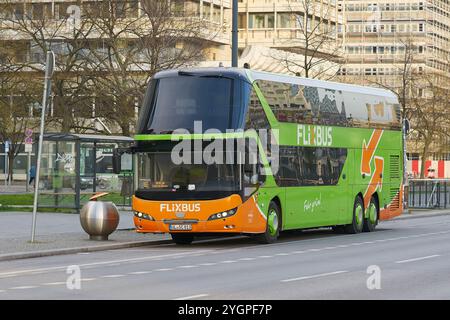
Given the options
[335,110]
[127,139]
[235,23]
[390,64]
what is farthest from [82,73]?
[390,64]

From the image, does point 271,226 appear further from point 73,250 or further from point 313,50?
point 313,50

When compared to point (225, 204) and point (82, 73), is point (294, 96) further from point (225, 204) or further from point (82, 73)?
point (82, 73)

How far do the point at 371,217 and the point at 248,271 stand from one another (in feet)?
49.6

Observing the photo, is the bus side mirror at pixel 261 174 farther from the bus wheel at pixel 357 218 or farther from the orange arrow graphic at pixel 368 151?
the orange arrow graphic at pixel 368 151

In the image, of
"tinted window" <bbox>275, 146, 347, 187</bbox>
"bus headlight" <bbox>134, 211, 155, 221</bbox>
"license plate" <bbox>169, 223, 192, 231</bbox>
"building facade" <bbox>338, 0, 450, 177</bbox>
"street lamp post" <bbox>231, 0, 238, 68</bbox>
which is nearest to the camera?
"license plate" <bbox>169, 223, 192, 231</bbox>

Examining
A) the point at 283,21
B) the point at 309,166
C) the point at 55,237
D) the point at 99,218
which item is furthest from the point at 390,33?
the point at 99,218

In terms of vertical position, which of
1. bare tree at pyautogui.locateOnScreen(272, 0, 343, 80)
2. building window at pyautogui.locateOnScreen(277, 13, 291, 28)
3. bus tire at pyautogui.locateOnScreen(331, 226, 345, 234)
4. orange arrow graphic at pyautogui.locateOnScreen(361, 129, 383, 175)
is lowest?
bus tire at pyautogui.locateOnScreen(331, 226, 345, 234)

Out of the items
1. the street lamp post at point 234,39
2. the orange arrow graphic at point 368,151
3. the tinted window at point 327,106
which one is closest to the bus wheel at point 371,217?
the orange arrow graphic at point 368,151

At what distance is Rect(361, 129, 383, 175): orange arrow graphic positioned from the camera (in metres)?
34.1

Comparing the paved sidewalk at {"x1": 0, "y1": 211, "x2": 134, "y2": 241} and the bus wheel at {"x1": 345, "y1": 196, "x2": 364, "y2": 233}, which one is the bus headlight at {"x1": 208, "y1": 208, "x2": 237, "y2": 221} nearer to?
the paved sidewalk at {"x1": 0, "y1": 211, "x2": 134, "y2": 241}

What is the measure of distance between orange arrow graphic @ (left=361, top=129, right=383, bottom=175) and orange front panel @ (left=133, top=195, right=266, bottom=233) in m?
7.28

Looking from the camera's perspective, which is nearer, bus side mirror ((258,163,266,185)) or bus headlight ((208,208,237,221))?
bus headlight ((208,208,237,221))

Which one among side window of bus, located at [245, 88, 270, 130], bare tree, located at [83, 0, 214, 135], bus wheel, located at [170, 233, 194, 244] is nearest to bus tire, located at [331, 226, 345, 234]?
bus wheel, located at [170, 233, 194, 244]
